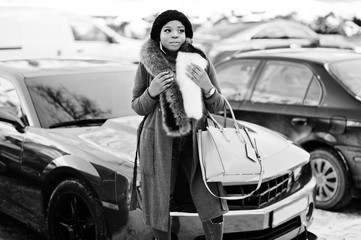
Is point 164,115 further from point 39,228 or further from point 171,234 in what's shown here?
point 39,228

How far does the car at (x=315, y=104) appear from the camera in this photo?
5.06 meters

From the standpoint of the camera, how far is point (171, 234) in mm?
3361

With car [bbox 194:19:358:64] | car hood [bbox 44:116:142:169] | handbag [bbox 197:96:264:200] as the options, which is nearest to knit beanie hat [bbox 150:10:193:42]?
handbag [bbox 197:96:264:200]

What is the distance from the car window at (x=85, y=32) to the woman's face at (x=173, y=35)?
9467 mm

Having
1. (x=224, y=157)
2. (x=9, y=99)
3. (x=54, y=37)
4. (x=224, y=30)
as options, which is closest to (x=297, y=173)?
(x=224, y=157)

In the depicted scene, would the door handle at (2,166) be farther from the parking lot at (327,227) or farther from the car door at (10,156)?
the parking lot at (327,227)

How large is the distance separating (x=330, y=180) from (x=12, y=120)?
9.23 ft

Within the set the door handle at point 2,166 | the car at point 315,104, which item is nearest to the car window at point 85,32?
the car at point 315,104

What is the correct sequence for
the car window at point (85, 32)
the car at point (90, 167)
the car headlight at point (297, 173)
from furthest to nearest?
the car window at point (85, 32) < the car headlight at point (297, 173) < the car at point (90, 167)

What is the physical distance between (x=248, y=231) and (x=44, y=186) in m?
1.45

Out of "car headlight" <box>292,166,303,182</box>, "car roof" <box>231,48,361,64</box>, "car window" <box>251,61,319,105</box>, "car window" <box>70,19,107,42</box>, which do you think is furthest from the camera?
"car window" <box>70,19,107,42</box>

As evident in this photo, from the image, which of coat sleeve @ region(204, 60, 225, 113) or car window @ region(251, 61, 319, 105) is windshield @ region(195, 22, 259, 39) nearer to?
car window @ region(251, 61, 319, 105)

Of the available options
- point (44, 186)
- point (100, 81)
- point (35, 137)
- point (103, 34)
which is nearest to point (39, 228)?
point (44, 186)

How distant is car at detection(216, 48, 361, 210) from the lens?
5.06 m
